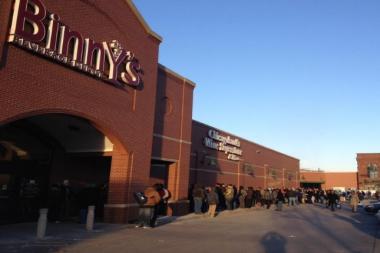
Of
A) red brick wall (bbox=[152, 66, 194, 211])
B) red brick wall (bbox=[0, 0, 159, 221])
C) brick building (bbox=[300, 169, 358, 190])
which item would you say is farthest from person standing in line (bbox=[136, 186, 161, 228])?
brick building (bbox=[300, 169, 358, 190])

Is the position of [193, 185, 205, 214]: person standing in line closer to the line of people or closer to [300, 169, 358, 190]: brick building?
the line of people

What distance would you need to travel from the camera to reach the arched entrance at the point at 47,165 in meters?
16.8

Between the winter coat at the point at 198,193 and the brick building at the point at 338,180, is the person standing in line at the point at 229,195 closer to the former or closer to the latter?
the winter coat at the point at 198,193

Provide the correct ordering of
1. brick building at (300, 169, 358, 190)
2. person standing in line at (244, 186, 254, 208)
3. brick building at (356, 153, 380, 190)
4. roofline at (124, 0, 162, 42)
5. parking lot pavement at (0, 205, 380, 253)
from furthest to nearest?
1. brick building at (300, 169, 358, 190)
2. brick building at (356, 153, 380, 190)
3. person standing in line at (244, 186, 254, 208)
4. roofline at (124, 0, 162, 42)
5. parking lot pavement at (0, 205, 380, 253)

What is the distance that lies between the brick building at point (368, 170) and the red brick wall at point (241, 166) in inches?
1053

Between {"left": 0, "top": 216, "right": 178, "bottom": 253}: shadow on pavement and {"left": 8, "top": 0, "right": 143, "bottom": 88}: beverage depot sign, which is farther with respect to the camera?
{"left": 8, "top": 0, "right": 143, "bottom": 88}: beverage depot sign

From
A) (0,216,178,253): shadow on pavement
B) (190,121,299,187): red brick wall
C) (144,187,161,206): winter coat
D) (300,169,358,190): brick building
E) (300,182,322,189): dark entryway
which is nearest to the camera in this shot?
(0,216,178,253): shadow on pavement

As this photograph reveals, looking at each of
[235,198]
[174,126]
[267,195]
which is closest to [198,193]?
[174,126]

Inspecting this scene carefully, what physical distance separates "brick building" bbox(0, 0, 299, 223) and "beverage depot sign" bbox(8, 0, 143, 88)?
4 cm

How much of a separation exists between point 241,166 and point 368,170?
50.7 meters

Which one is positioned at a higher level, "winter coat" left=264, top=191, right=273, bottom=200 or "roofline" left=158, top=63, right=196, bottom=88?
"roofline" left=158, top=63, right=196, bottom=88

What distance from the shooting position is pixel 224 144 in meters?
33.5

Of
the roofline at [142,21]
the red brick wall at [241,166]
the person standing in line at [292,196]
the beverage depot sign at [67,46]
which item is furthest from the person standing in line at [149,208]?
the person standing in line at [292,196]

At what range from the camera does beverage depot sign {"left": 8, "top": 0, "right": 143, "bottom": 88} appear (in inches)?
483
